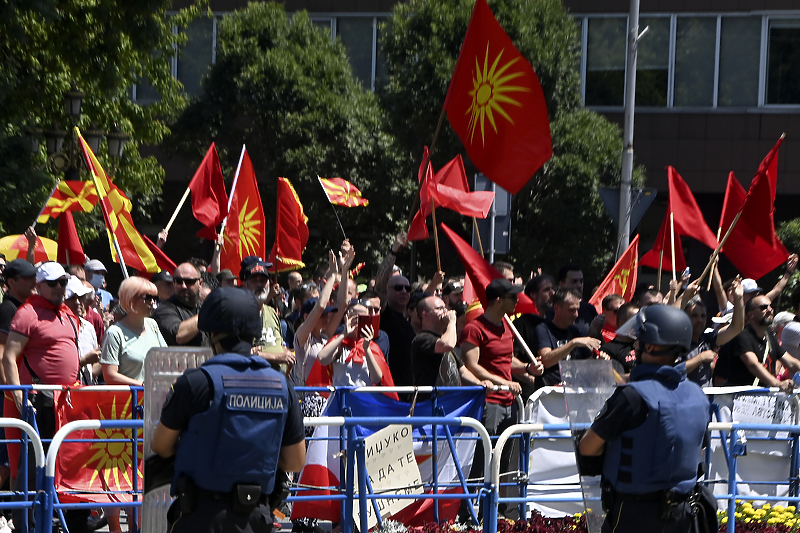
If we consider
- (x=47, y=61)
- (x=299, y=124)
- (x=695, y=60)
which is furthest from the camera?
(x=695, y=60)

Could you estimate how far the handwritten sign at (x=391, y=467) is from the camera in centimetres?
Answer: 641

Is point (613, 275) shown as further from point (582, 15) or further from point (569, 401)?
point (582, 15)

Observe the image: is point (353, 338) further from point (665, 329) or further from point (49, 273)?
point (665, 329)

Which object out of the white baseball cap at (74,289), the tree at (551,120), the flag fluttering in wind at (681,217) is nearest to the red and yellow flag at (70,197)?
the white baseball cap at (74,289)

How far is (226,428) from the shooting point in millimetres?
4043

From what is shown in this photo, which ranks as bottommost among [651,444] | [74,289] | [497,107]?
[651,444]

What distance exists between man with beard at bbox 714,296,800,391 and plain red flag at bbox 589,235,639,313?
6.95ft

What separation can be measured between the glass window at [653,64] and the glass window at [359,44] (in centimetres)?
657

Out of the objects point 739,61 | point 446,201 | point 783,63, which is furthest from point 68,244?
point 783,63

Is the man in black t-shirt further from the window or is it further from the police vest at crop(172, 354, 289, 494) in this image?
the window

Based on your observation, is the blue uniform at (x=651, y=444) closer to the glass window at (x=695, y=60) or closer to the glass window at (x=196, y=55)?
the glass window at (x=695, y=60)

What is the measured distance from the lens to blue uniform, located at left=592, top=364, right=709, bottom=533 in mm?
4379

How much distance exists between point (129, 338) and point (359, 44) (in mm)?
19720

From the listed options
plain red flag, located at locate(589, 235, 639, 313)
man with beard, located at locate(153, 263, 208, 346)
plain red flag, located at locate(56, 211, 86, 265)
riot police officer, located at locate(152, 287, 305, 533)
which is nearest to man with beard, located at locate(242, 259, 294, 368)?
man with beard, located at locate(153, 263, 208, 346)
